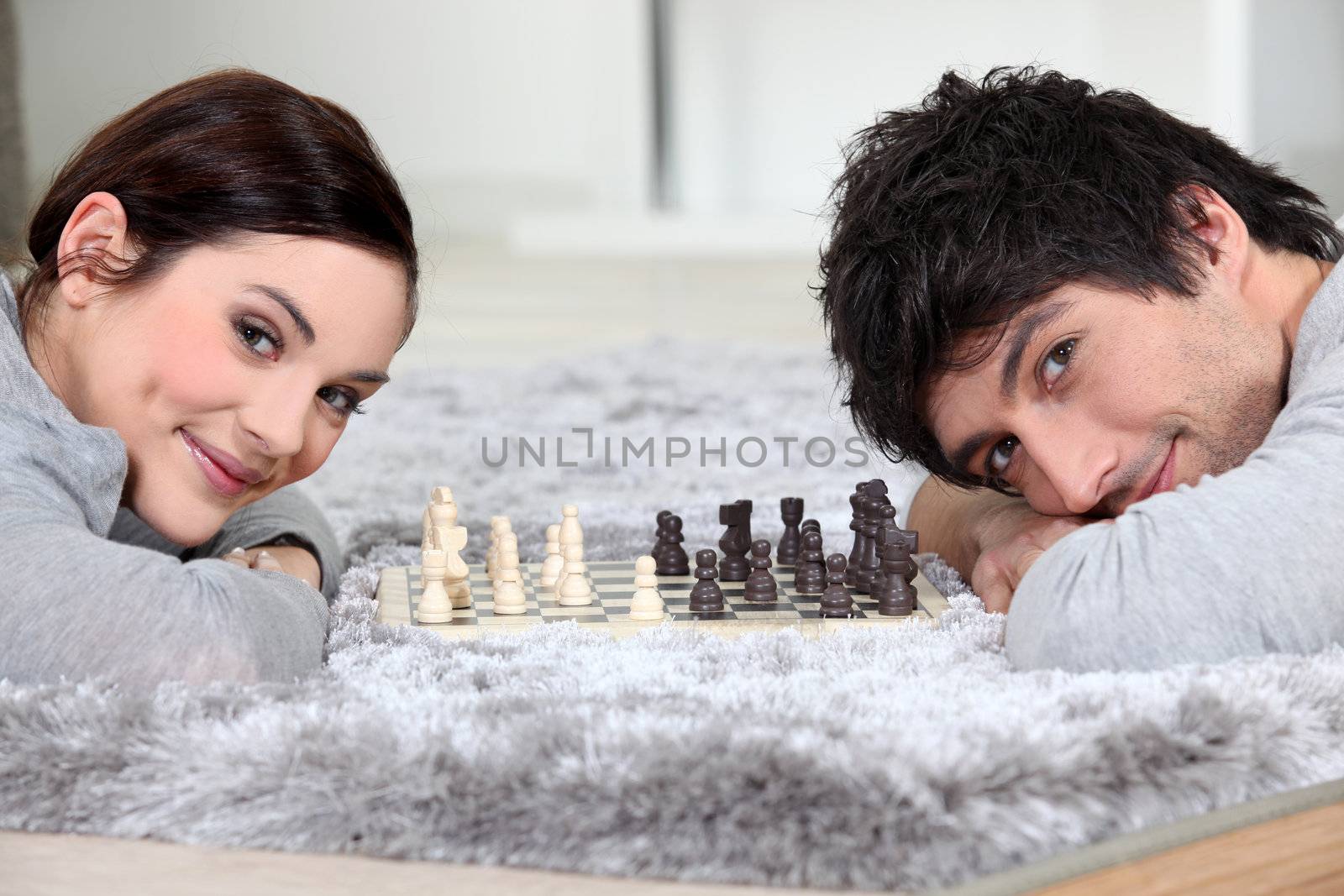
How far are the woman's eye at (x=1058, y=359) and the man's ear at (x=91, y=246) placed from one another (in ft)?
3.37

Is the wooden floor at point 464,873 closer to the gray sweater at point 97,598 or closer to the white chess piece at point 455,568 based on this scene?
the gray sweater at point 97,598

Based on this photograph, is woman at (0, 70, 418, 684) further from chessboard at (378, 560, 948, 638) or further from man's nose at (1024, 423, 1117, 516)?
man's nose at (1024, 423, 1117, 516)

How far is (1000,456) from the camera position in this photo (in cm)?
169

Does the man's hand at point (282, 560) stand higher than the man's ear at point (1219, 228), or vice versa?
the man's ear at point (1219, 228)

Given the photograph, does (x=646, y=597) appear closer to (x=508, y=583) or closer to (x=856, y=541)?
(x=508, y=583)

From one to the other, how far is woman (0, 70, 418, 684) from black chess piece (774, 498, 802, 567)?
61cm

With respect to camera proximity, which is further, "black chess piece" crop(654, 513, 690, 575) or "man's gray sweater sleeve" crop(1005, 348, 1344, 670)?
"black chess piece" crop(654, 513, 690, 575)

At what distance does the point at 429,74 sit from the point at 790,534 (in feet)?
14.5

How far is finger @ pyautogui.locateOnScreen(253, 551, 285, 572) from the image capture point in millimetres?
1634

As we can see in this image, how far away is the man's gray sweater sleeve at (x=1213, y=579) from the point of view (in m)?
1.20

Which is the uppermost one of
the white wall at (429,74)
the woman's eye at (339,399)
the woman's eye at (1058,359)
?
the white wall at (429,74)

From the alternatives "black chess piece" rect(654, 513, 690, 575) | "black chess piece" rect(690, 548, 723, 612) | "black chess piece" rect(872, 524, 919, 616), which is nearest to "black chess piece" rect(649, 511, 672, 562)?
"black chess piece" rect(654, 513, 690, 575)

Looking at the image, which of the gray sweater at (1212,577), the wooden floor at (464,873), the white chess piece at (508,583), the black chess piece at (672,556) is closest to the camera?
the wooden floor at (464,873)

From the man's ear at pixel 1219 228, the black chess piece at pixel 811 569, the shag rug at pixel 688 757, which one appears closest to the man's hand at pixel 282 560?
the shag rug at pixel 688 757
